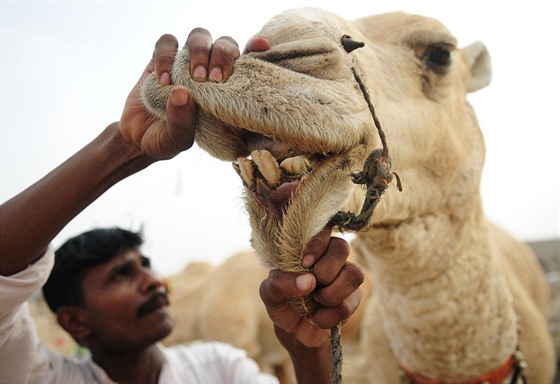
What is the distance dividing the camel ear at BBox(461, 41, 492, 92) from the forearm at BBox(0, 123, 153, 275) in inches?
68.8

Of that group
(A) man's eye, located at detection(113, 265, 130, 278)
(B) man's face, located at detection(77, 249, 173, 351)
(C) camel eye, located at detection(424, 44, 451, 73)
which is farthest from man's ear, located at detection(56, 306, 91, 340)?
(C) camel eye, located at detection(424, 44, 451, 73)

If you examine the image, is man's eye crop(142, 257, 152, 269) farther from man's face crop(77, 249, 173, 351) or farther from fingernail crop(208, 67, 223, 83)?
fingernail crop(208, 67, 223, 83)

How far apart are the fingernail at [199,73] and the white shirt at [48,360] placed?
0.90 m

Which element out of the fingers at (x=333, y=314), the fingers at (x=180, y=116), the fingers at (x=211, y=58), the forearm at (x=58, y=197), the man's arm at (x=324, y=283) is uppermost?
Result: the fingers at (x=211, y=58)

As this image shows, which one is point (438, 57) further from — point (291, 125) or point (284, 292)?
point (284, 292)

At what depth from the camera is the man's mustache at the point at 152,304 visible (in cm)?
243

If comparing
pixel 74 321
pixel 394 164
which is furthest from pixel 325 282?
pixel 74 321

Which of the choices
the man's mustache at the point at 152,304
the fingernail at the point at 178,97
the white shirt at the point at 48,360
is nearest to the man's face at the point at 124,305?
the man's mustache at the point at 152,304

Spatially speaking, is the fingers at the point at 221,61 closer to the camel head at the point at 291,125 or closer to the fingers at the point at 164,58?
the camel head at the point at 291,125

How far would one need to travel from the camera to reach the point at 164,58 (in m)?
1.22

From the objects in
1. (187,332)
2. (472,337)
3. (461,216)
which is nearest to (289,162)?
(461,216)

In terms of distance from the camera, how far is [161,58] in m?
1.22

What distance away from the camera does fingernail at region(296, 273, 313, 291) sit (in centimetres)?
112

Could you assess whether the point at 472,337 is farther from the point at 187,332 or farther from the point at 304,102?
the point at 187,332
